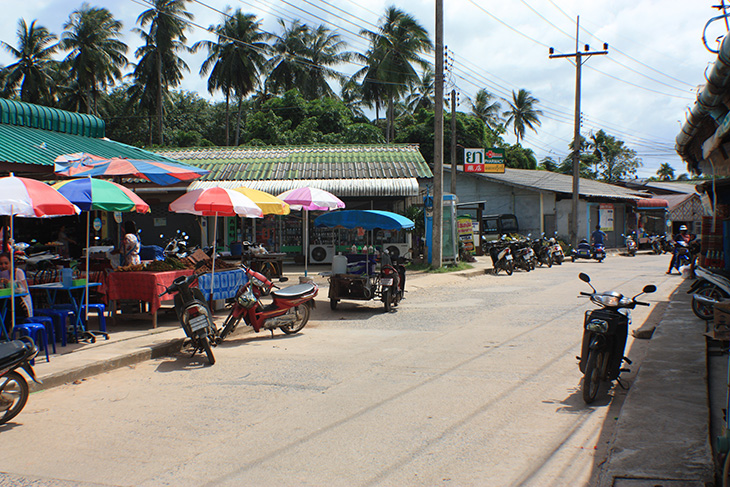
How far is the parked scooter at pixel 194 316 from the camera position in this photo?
756 cm

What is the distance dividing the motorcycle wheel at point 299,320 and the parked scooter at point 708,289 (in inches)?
258

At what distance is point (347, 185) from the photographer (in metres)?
21.0

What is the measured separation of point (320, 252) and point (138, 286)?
1256cm

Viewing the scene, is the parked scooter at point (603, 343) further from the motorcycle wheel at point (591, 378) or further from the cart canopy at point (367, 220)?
the cart canopy at point (367, 220)

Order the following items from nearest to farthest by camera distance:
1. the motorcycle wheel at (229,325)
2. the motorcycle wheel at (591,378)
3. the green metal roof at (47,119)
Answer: the motorcycle wheel at (591,378) < the motorcycle wheel at (229,325) < the green metal roof at (47,119)

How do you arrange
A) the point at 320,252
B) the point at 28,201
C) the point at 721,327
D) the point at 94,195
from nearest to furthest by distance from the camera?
1. the point at 721,327
2. the point at 28,201
3. the point at 94,195
4. the point at 320,252

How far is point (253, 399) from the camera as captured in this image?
232 inches

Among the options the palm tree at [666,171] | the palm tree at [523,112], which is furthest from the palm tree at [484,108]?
the palm tree at [666,171]

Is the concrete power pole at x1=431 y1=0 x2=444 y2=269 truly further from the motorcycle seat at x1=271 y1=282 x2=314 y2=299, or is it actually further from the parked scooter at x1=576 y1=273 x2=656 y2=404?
the parked scooter at x1=576 y1=273 x2=656 y2=404

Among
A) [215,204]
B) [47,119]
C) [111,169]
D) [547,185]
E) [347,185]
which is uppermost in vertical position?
[47,119]

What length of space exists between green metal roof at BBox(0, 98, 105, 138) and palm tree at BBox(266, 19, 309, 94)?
103 ft

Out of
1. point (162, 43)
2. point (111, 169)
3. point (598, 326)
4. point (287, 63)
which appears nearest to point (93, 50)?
point (162, 43)

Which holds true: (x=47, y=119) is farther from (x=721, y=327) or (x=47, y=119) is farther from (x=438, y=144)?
(x=721, y=327)

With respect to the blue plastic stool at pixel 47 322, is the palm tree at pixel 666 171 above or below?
above
